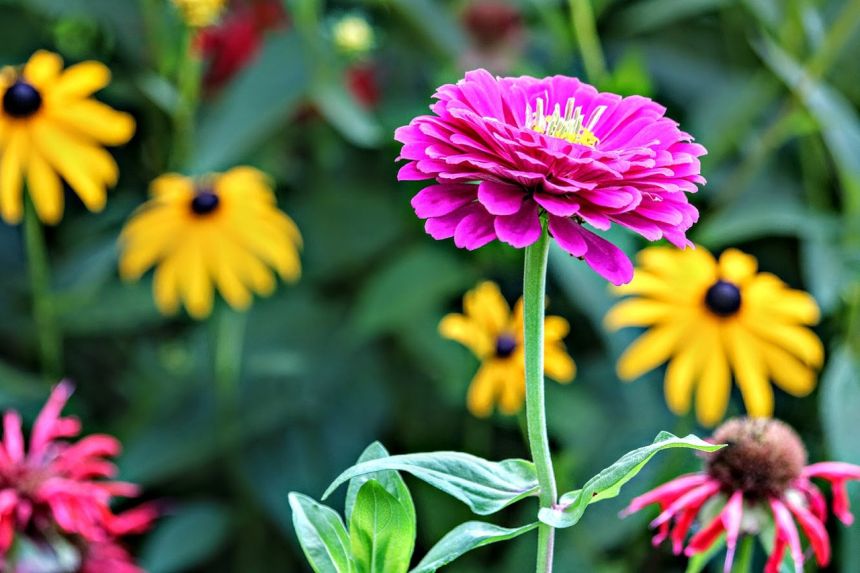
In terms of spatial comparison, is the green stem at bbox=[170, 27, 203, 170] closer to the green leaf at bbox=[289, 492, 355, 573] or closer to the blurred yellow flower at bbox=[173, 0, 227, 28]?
the blurred yellow flower at bbox=[173, 0, 227, 28]

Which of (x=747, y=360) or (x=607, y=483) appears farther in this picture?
(x=747, y=360)

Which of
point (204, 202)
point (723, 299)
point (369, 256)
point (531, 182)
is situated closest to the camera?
point (531, 182)

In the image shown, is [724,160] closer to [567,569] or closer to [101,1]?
[567,569]

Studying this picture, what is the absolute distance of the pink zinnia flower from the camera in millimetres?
417

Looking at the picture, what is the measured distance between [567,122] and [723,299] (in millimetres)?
312

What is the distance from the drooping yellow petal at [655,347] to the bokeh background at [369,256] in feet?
0.15

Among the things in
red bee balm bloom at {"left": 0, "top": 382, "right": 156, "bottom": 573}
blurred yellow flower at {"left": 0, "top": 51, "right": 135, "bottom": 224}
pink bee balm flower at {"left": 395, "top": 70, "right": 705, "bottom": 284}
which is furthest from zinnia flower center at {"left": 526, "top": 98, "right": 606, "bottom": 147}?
blurred yellow flower at {"left": 0, "top": 51, "right": 135, "bottom": 224}

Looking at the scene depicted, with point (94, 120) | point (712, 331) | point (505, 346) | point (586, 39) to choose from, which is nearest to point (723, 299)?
point (712, 331)

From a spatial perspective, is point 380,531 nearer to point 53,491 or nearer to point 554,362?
point 53,491

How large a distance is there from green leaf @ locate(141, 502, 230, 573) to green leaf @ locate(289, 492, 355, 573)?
0.44 m

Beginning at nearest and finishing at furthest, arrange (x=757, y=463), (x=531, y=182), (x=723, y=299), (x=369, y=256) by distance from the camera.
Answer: (x=531, y=182), (x=757, y=463), (x=723, y=299), (x=369, y=256)

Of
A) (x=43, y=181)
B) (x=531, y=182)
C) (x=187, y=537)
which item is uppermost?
(x=43, y=181)

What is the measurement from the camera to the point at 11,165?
27.3 inches

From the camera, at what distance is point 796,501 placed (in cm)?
44
